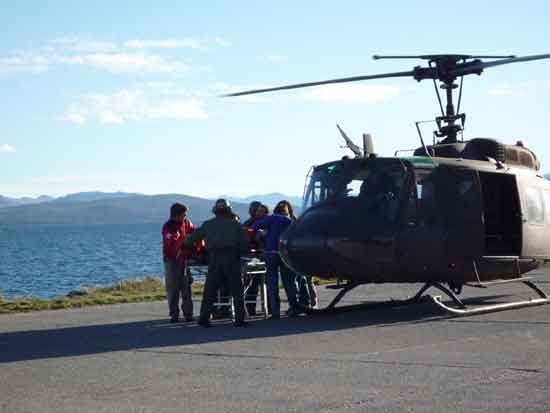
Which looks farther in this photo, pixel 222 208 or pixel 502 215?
pixel 502 215

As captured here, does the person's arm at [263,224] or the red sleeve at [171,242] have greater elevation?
the person's arm at [263,224]

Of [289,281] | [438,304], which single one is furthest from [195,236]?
[438,304]

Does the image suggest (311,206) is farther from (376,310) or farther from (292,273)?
(376,310)

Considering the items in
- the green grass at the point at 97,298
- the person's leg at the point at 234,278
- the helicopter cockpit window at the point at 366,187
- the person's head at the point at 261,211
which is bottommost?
the green grass at the point at 97,298

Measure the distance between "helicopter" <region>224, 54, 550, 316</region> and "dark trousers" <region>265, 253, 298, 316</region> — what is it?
1.55ft

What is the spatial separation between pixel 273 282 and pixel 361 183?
212 centimetres

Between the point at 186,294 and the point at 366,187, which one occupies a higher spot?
the point at 366,187

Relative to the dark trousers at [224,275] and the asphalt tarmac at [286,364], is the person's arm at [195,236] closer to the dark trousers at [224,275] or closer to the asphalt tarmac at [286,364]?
the dark trousers at [224,275]

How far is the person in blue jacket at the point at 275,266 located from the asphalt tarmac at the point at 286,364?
525 millimetres

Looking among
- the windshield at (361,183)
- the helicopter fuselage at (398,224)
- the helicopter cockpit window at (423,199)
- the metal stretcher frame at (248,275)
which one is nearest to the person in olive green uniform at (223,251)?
the metal stretcher frame at (248,275)

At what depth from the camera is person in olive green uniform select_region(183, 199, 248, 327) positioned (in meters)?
16.1

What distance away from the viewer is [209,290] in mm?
16172

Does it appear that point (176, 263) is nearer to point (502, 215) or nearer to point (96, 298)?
point (502, 215)

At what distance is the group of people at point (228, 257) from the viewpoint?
53.1 ft
